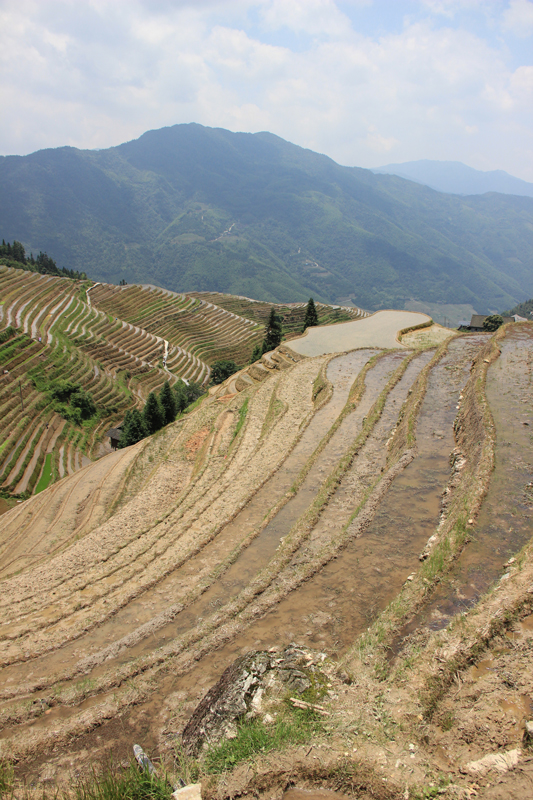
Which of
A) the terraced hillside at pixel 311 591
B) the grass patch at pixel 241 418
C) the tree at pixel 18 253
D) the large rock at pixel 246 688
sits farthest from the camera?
the tree at pixel 18 253

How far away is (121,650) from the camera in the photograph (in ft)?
25.0

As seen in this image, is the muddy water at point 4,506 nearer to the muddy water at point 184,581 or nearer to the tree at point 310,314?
the muddy water at point 184,581

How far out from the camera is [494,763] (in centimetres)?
390

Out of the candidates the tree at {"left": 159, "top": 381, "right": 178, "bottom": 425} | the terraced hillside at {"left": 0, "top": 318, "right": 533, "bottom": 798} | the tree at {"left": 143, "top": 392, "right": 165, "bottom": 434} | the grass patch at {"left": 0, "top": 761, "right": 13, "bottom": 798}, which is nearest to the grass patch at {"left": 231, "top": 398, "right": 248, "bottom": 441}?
the terraced hillside at {"left": 0, "top": 318, "right": 533, "bottom": 798}

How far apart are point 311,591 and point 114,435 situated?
117 ft

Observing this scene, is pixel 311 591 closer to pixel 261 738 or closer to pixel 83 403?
pixel 261 738

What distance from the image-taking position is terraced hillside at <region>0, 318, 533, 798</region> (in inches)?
188

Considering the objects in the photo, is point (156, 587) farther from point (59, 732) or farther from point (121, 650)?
point (59, 732)

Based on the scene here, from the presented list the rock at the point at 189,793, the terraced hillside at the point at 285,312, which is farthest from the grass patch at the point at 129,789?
the terraced hillside at the point at 285,312

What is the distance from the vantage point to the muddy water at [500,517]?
6715 mm

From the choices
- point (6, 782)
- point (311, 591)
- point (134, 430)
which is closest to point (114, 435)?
point (134, 430)

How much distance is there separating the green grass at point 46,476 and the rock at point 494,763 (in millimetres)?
32860

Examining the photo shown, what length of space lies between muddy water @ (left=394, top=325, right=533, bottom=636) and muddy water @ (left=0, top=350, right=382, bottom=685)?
14.9ft

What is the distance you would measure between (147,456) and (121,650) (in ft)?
48.8
